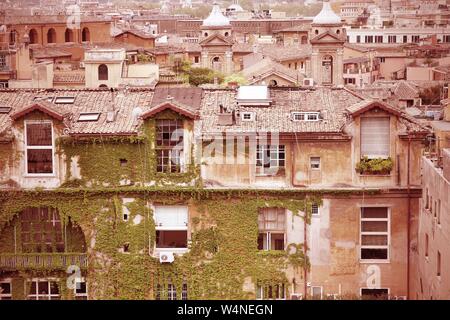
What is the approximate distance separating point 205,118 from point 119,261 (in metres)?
1.60

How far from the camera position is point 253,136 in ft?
33.7

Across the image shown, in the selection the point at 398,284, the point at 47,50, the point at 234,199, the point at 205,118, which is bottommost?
the point at 398,284

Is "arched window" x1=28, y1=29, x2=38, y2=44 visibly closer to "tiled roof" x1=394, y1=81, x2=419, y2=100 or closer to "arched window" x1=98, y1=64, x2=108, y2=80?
"arched window" x1=98, y1=64, x2=108, y2=80

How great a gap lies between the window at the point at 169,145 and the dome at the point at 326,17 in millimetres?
17603

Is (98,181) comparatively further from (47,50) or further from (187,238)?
(47,50)

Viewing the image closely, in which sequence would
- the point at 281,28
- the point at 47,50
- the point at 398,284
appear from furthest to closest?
the point at 281,28
the point at 47,50
the point at 398,284

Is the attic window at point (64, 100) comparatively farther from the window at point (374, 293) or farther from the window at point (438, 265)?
the window at point (438, 265)

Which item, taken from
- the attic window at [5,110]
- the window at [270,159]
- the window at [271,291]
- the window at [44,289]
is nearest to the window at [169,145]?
the window at [270,159]

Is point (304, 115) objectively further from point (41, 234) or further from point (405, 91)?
point (405, 91)

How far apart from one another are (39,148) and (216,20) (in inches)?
760

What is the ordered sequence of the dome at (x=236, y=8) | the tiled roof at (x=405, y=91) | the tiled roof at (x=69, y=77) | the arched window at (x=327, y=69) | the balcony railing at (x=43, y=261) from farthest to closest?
the dome at (x=236, y=8) < the arched window at (x=327, y=69) < the tiled roof at (x=69, y=77) < the tiled roof at (x=405, y=91) < the balcony railing at (x=43, y=261)

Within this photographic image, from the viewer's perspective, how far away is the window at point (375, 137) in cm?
1023

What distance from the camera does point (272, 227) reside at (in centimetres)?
1025
